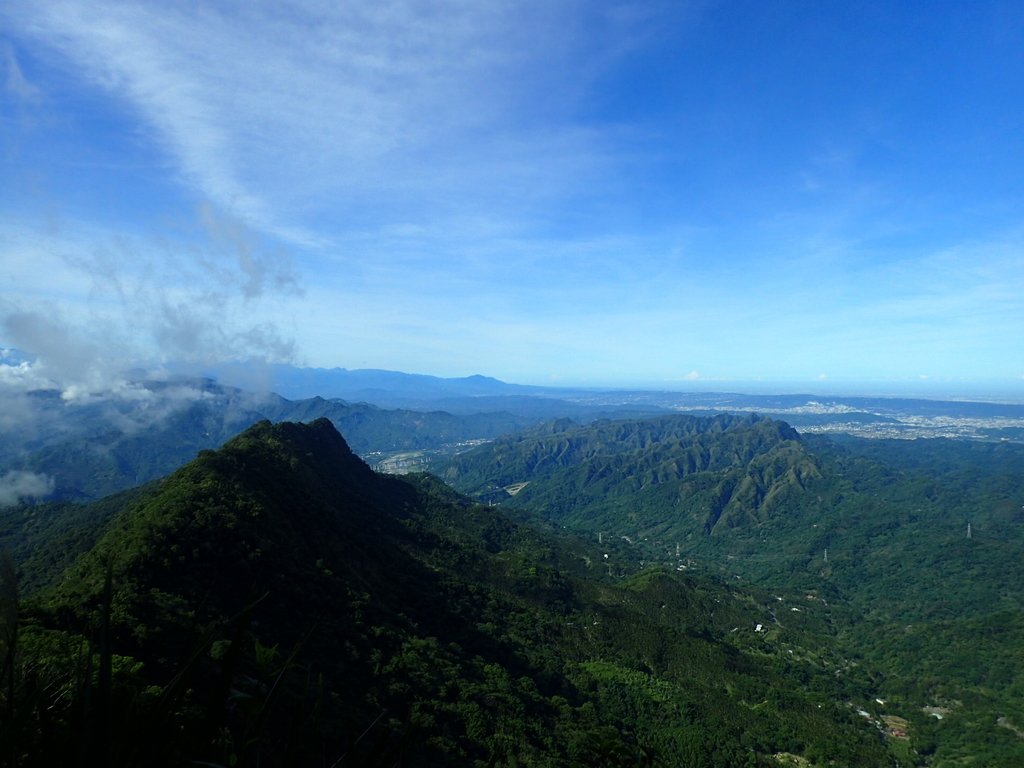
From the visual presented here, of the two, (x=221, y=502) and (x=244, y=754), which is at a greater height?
(x=244, y=754)

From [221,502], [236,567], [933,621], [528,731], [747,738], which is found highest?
[221,502]

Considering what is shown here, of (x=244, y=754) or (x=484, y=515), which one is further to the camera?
(x=484, y=515)

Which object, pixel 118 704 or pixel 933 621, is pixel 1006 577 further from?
pixel 118 704

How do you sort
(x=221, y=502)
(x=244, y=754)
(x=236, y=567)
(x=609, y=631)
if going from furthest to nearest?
(x=609, y=631)
(x=221, y=502)
(x=236, y=567)
(x=244, y=754)

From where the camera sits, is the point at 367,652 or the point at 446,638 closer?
the point at 367,652

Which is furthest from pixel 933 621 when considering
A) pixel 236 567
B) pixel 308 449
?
pixel 236 567

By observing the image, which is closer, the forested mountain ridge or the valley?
the forested mountain ridge

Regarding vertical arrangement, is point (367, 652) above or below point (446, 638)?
above

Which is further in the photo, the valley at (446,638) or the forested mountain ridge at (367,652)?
the valley at (446,638)
